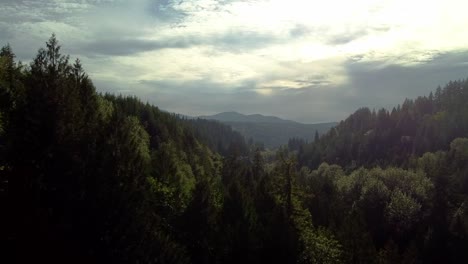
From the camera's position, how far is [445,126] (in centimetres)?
18412

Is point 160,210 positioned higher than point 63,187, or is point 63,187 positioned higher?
point 63,187

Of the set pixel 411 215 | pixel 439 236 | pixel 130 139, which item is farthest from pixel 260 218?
pixel 411 215

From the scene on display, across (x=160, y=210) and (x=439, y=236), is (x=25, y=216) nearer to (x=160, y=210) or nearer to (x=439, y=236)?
(x=160, y=210)

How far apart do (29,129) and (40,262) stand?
679 cm

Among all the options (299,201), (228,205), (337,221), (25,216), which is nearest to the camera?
(25,216)

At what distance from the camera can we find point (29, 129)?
22.3 metres

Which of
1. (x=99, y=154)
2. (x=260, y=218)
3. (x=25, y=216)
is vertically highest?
(x=99, y=154)

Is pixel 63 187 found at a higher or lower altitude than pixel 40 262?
higher

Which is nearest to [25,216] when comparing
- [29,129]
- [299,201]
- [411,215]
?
[29,129]

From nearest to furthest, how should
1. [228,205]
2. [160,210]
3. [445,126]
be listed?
1. [228,205]
2. [160,210]
3. [445,126]

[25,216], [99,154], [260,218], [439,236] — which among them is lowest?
[439,236]

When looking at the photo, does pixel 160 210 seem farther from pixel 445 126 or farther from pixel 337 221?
pixel 445 126

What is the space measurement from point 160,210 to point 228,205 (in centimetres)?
768

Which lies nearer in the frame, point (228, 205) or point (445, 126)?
point (228, 205)
